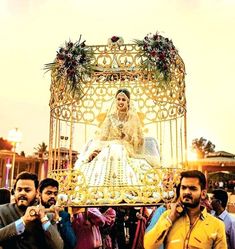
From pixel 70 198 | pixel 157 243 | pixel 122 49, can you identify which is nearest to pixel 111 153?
pixel 70 198

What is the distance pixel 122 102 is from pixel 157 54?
0.96 metres

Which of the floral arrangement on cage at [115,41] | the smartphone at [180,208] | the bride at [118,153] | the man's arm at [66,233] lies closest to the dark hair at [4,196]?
the bride at [118,153]

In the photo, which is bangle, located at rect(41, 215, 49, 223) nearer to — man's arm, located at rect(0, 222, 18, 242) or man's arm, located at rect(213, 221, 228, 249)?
man's arm, located at rect(0, 222, 18, 242)

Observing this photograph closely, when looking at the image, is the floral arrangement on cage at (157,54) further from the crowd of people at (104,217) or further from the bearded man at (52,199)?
the bearded man at (52,199)

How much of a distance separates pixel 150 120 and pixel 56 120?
5.28ft

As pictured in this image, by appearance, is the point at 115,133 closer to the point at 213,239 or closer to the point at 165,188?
the point at 165,188

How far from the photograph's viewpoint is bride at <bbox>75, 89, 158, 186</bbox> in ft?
14.6

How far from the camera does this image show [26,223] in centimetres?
217

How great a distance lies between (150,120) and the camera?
20.1 feet

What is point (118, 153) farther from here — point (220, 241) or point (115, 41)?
point (220, 241)

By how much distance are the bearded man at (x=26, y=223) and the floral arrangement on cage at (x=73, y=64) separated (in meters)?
2.69

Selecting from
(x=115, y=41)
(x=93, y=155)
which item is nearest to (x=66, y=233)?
(x=93, y=155)

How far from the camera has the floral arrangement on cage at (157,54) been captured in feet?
16.4

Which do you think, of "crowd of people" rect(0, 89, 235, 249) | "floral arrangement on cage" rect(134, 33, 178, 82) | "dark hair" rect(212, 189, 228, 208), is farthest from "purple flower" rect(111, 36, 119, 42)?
"dark hair" rect(212, 189, 228, 208)
